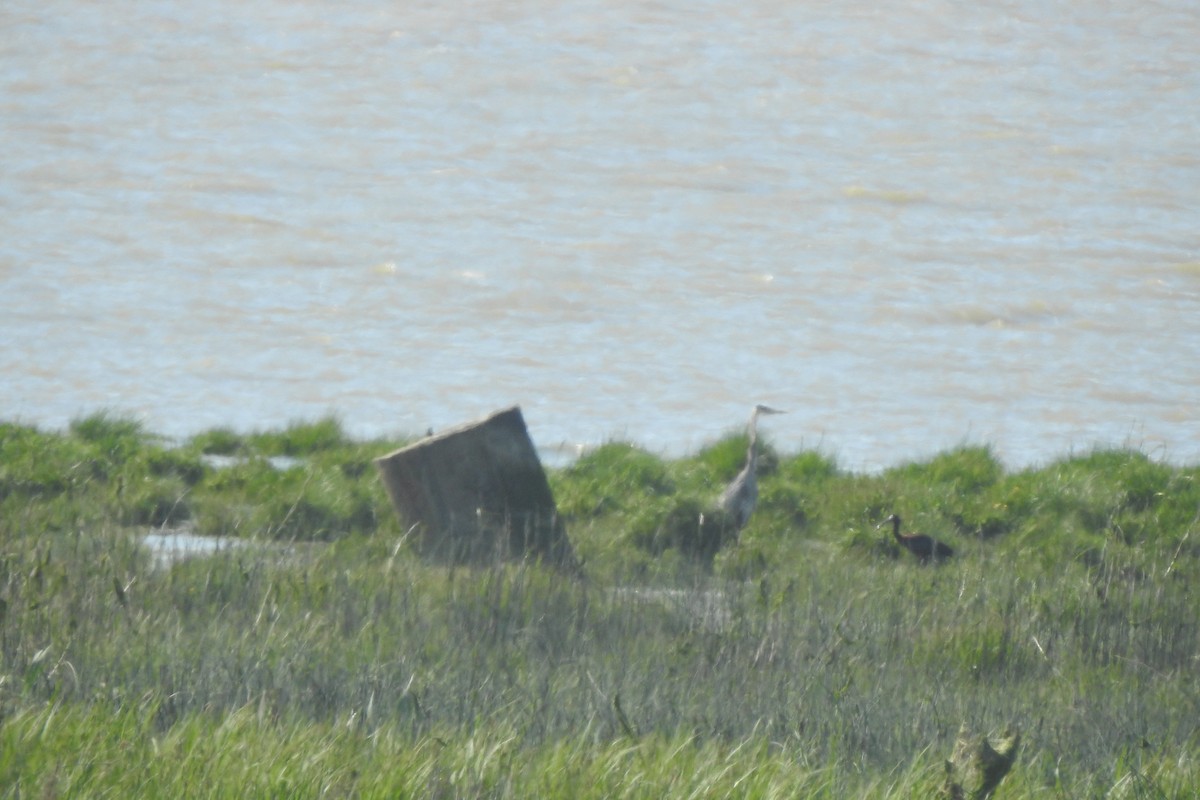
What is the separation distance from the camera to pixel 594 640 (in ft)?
22.6

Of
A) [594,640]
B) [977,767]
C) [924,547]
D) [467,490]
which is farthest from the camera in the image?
[924,547]

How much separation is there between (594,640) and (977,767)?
2.57m

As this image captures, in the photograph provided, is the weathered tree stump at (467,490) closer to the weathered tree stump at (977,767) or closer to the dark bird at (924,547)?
the dark bird at (924,547)

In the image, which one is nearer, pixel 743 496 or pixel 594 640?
pixel 594 640

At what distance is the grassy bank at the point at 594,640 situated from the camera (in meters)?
4.86

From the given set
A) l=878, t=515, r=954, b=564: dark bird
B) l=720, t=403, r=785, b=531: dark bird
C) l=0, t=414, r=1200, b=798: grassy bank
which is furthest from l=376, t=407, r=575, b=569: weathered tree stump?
l=878, t=515, r=954, b=564: dark bird

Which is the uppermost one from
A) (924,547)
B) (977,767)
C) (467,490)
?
(467,490)

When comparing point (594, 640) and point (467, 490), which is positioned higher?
point (467, 490)

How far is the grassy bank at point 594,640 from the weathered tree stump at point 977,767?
37 centimetres

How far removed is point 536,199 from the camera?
2409cm

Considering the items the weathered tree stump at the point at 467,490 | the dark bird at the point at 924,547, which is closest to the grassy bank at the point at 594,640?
the dark bird at the point at 924,547

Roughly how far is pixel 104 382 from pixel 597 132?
13.9 metres

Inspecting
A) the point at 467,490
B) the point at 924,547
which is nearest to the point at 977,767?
the point at 467,490

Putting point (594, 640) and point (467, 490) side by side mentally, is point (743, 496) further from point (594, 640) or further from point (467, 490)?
point (594, 640)
